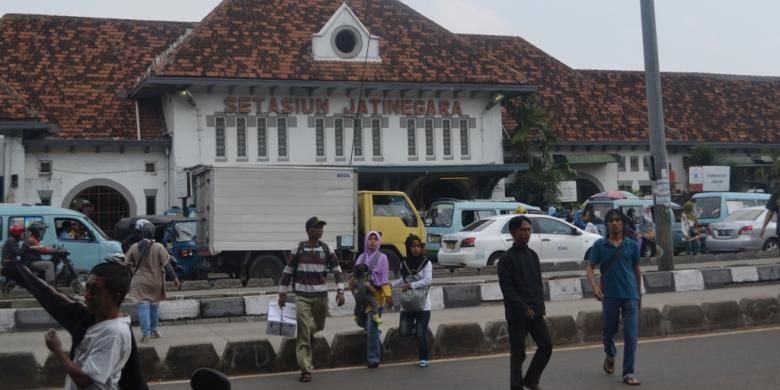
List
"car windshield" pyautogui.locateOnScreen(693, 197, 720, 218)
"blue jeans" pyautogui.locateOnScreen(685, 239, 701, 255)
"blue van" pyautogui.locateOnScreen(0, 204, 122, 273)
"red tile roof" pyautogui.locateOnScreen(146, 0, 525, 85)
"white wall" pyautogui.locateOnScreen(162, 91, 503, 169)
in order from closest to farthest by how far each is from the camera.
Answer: "blue van" pyautogui.locateOnScreen(0, 204, 122, 273)
"blue jeans" pyautogui.locateOnScreen(685, 239, 701, 255)
"car windshield" pyautogui.locateOnScreen(693, 197, 720, 218)
"red tile roof" pyautogui.locateOnScreen(146, 0, 525, 85)
"white wall" pyautogui.locateOnScreen(162, 91, 503, 169)

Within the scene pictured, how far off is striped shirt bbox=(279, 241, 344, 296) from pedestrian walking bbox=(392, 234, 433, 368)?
974mm

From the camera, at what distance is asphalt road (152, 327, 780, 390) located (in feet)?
31.3

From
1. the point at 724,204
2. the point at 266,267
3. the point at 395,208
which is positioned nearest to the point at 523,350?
the point at 266,267

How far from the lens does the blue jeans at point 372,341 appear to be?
35.2 feet

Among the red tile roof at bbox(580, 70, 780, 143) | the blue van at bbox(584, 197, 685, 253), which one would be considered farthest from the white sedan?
the red tile roof at bbox(580, 70, 780, 143)

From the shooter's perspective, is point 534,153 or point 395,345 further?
point 534,153

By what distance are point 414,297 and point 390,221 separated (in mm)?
10900

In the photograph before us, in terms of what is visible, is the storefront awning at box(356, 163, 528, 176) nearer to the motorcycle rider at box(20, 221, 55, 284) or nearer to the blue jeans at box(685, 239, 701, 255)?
the blue jeans at box(685, 239, 701, 255)

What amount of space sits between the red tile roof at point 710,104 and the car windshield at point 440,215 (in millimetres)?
17726

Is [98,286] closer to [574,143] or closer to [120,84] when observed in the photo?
[120,84]

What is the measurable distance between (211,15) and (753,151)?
23.8 meters

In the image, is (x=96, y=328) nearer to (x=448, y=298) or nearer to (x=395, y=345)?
(x=395, y=345)

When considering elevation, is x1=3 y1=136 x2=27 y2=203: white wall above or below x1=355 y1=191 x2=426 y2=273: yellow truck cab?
above

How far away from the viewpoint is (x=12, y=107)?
27062 millimetres
